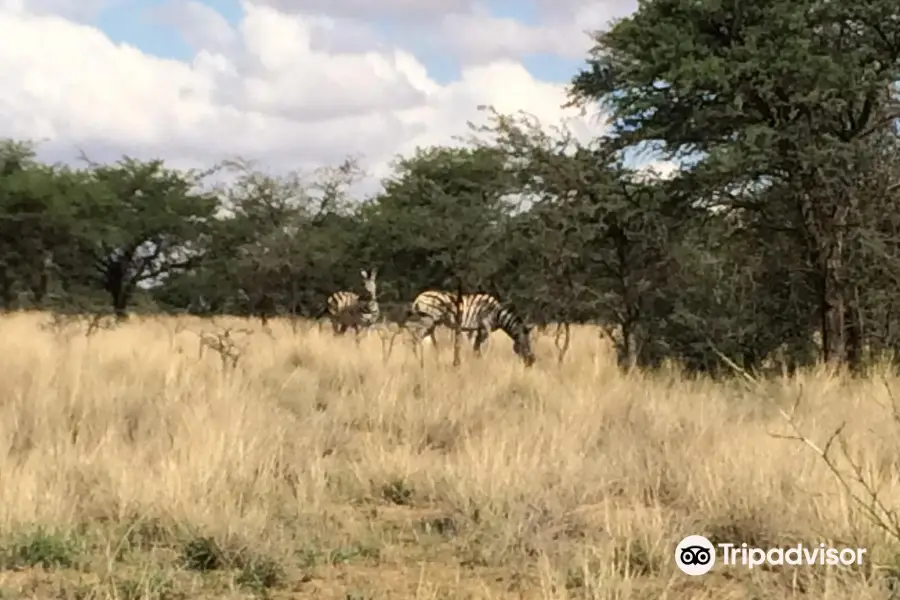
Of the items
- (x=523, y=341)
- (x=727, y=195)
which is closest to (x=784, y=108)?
(x=727, y=195)

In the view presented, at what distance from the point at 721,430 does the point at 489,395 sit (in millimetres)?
2408

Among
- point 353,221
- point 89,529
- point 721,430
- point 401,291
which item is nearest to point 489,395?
point 721,430

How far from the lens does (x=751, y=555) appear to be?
4766mm

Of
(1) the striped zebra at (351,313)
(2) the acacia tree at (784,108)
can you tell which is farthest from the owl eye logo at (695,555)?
(1) the striped zebra at (351,313)

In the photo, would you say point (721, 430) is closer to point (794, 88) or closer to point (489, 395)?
point (489, 395)

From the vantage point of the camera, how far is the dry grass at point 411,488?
4.45 meters

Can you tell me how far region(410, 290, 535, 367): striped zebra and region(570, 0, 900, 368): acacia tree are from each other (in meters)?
4.22

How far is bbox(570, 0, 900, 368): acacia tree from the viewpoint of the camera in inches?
413

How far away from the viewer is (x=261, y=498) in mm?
5473

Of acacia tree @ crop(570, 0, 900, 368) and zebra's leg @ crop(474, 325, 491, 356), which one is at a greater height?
acacia tree @ crop(570, 0, 900, 368)

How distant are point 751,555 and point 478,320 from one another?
11997 millimetres

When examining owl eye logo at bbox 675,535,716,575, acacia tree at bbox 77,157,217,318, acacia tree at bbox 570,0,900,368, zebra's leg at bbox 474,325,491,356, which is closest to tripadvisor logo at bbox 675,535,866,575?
owl eye logo at bbox 675,535,716,575

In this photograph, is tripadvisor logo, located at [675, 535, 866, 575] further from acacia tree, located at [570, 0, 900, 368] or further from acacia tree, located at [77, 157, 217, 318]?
acacia tree, located at [77, 157, 217, 318]

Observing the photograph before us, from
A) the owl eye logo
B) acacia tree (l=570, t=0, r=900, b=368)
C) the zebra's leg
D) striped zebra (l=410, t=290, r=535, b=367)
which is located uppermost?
acacia tree (l=570, t=0, r=900, b=368)
